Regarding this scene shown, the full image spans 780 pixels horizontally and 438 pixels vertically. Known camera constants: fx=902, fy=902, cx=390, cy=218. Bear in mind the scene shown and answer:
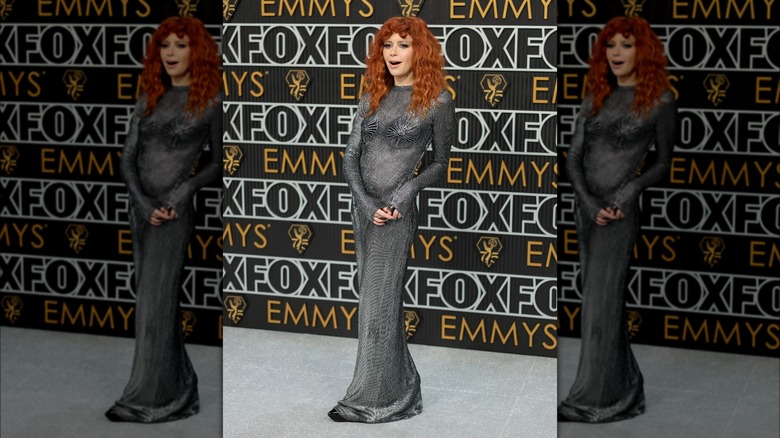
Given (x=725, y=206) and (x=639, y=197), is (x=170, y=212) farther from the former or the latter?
(x=725, y=206)

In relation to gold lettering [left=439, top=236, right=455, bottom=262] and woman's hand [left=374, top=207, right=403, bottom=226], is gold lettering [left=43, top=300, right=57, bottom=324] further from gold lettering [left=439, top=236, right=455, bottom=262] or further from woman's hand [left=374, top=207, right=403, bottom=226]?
gold lettering [left=439, top=236, right=455, bottom=262]

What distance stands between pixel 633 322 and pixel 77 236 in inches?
47.1

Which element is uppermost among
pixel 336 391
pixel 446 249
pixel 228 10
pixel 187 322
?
pixel 228 10

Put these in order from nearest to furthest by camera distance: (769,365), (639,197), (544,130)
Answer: (639,197) < (769,365) < (544,130)

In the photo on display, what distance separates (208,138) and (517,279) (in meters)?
0.76

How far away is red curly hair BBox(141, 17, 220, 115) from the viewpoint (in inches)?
72.3

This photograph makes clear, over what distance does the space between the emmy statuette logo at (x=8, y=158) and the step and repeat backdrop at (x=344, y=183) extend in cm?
48

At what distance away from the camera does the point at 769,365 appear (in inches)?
71.9

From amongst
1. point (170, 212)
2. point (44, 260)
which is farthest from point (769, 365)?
point (44, 260)

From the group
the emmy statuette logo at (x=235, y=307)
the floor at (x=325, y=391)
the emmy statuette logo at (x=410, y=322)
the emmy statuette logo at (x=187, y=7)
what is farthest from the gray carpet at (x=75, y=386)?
the emmy statuette logo at (x=187, y=7)

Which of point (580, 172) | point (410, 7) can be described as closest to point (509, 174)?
point (580, 172)

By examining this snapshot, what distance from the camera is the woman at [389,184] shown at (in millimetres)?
2117

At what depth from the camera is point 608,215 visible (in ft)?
5.56

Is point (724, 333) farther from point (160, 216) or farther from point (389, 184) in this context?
point (160, 216)
